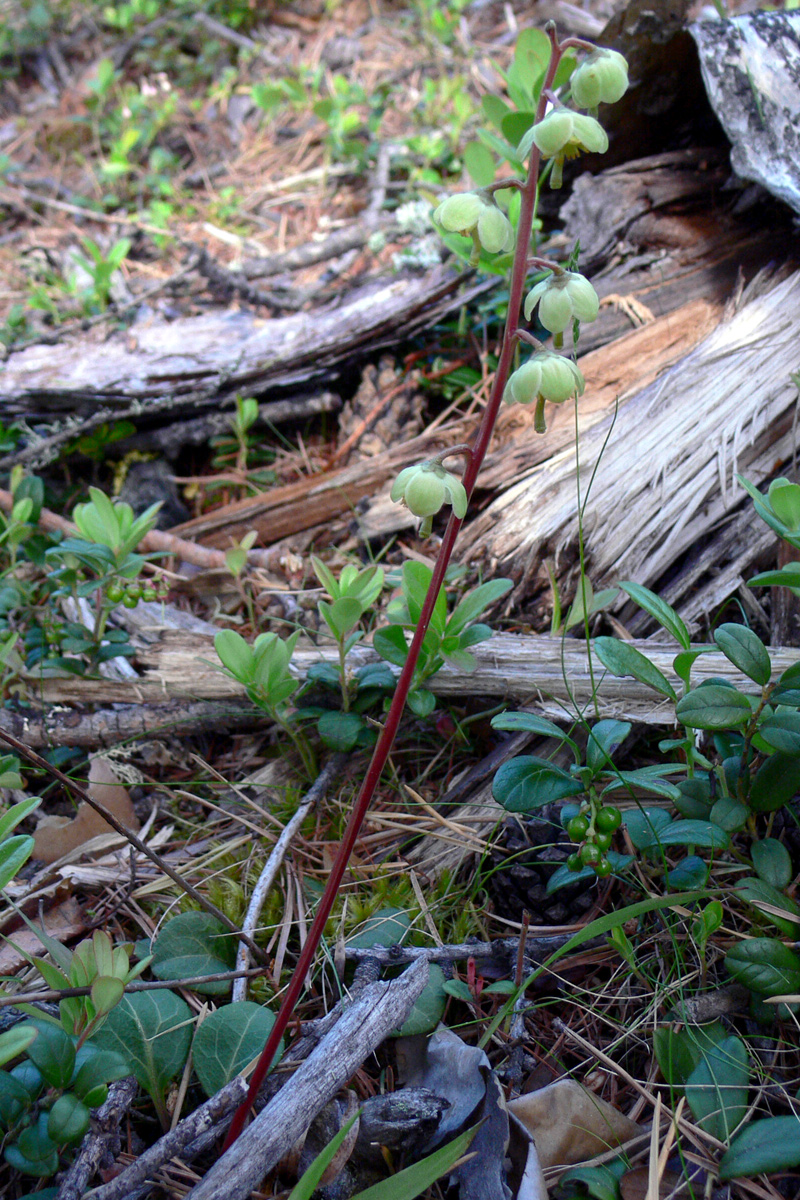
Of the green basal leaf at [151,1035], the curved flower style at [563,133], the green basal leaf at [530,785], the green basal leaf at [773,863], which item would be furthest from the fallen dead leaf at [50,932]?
the curved flower style at [563,133]

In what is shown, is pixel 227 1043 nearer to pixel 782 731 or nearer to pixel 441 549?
pixel 441 549

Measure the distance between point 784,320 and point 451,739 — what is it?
5.36ft

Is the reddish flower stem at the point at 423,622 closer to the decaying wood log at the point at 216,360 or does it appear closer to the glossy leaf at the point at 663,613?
the glossy leaf at the point at 663,613

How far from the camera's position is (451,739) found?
1886 mm

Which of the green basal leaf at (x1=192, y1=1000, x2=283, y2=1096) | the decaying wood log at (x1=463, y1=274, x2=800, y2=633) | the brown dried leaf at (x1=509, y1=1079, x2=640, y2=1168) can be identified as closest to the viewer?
the brown dried leaf at (x1=509, y1=1079, x2=640, y2=1168)

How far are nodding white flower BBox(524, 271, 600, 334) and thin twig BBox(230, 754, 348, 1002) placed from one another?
115 cm

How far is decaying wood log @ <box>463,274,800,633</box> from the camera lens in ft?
6.73

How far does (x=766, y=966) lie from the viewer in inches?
49.4

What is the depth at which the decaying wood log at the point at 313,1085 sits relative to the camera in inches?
43.5

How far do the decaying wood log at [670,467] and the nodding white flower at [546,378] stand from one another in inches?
33.0

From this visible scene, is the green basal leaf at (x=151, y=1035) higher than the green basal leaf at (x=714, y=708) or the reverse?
the reverse

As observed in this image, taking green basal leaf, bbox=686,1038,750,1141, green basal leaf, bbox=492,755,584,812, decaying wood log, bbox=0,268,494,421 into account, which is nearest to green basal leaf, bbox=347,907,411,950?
green basal leaf, bbox=492,755,584,812

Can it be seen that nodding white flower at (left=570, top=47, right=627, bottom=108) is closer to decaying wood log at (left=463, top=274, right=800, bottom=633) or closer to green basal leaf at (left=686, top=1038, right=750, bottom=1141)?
decaying wood log at (left=463, top=274, right=800, bottom=633)

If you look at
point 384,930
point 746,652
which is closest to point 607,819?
point 746,652
